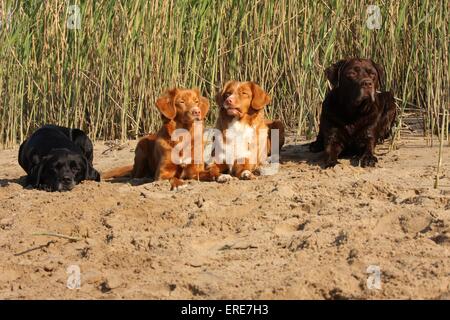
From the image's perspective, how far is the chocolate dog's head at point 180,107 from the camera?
6.85 metres

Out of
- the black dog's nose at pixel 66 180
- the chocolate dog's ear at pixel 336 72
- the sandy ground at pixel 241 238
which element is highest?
the chocolate dog's ear at pixel 336 72

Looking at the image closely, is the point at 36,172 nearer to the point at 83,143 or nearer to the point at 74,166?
the point at 74,166

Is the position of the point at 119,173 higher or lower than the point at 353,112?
lower

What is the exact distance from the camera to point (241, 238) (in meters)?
5.56

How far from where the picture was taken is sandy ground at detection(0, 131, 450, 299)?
484 centimetres

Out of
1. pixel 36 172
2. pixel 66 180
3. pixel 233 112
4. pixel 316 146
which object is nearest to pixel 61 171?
pixel 66 180

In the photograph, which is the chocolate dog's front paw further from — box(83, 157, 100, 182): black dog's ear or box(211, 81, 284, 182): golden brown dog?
box(83, 157, 100, 182): black dog's ear

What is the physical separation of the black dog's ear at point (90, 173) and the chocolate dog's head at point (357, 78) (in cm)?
202

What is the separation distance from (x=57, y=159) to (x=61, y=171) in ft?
0.58

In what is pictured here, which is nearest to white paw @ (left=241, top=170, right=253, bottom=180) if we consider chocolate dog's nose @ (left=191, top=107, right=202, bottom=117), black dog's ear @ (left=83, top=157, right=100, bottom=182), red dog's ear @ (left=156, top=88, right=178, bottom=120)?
chocolate dog's nose @ (left=191, top=107, right=202, bottom=117)

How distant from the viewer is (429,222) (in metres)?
5.38

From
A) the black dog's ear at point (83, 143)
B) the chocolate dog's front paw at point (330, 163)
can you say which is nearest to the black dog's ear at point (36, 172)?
the black dog's ear at point (83, 143)

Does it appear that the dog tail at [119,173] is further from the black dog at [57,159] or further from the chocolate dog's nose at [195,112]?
the chocolate dog's nose at [195,112]

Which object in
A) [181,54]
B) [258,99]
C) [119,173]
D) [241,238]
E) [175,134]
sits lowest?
[241,238]
